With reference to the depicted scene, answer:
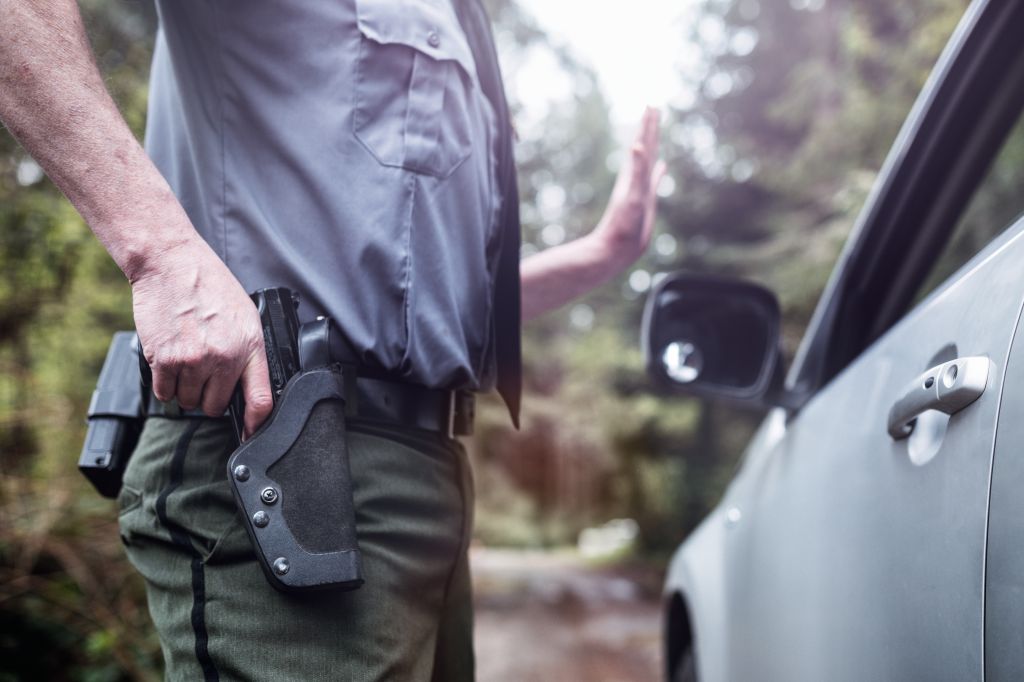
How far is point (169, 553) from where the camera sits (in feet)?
3.33

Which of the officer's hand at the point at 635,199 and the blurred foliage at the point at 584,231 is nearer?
the officer's hand at the point at 635,199

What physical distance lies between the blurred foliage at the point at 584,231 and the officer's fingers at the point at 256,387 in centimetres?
177

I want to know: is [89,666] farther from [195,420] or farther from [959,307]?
[959,307]

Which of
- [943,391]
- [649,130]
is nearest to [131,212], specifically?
[943,391]

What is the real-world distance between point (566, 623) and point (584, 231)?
13.1 feet

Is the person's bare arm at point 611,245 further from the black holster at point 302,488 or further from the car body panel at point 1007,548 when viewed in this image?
the car body panel at point 1007,548

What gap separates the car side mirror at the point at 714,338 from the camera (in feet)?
5.10

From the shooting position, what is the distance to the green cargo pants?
946mm

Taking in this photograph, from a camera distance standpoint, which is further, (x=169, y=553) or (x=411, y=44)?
(x=411, y=44)

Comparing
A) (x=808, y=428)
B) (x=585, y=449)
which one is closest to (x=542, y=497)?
(x=585, y=449)

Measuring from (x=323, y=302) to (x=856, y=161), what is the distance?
22.6 feet

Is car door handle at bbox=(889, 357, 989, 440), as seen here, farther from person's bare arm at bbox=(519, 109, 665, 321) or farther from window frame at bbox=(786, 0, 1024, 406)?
person's bare arm at bbox=(519, 109, 665, 321)

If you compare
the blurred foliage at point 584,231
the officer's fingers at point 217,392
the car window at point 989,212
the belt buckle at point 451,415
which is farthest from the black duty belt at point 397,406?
the blurred foliage at point 584,231

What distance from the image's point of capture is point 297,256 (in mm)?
1099
